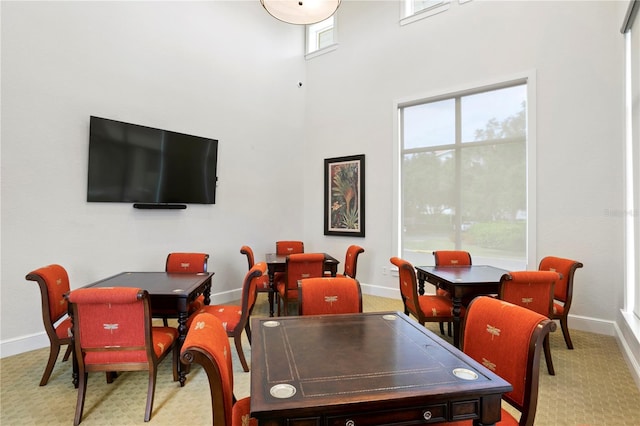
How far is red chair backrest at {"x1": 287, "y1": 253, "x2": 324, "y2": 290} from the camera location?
3.95 meters

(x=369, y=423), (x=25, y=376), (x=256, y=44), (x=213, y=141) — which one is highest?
(x=256, y=44)

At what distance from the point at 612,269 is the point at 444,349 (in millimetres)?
3733

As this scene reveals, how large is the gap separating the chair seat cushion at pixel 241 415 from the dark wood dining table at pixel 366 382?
0.31 metres

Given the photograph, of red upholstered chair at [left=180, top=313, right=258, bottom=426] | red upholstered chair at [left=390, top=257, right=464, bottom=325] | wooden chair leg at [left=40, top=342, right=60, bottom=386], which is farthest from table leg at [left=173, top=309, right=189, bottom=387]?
red upholstered chair at [left=390, top=257, right=464, bottom=325]

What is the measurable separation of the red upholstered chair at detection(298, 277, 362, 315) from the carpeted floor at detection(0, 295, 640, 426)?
98 centimetres

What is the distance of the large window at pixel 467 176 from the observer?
472 centimetres

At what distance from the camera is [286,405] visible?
1062 millimetres

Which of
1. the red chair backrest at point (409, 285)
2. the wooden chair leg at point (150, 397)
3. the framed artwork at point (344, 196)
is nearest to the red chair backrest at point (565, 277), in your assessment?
the red chair backrest at point (409, 285)

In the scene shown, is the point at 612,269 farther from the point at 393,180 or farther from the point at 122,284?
the point at 122,284

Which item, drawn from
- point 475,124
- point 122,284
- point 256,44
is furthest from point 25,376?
point 475,124

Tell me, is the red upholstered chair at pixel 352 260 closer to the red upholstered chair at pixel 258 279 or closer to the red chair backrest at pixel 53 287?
the red upholstered chair at pixel 258 279

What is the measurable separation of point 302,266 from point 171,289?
5.24ft

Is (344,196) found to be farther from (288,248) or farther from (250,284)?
(250,284)

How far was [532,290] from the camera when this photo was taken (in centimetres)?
285
